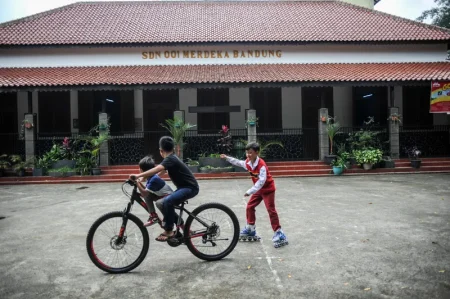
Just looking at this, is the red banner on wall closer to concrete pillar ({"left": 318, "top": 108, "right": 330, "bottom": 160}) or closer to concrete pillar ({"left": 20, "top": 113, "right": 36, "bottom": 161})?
concrete pillar ({"left": 318, "top": 108, "right": 330, "bottom": 160})

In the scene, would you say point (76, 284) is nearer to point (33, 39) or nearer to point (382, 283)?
point (382, 283)

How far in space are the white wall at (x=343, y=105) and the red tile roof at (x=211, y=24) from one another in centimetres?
253

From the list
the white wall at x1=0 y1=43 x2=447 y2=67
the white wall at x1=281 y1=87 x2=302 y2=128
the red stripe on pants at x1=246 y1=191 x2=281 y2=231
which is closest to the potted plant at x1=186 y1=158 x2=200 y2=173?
the white wall at x1=281 y1=87 x2=302 y2=128

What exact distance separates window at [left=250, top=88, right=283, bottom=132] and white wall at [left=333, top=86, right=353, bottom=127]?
2862 mm

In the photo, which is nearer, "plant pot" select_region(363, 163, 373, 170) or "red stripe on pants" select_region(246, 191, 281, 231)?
Result: "red stripe on pants" select_region(246, 191, 281, 231)

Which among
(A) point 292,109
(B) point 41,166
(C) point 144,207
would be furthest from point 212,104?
(C) point 144,207

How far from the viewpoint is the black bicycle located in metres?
3.87

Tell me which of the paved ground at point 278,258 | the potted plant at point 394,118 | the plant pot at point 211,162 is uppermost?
the potted plant at point 394,118

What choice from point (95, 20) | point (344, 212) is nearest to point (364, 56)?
point (344, 212)

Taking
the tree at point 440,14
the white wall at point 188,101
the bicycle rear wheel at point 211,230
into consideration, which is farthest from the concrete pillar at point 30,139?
the tree at point 440,14

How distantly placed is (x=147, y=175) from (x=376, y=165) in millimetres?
11850

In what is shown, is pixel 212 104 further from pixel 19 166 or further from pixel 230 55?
pixel 19 166

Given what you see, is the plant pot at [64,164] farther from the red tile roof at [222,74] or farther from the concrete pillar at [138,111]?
the concrete pillar at [138,111]

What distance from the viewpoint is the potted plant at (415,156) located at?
45.2 ft
